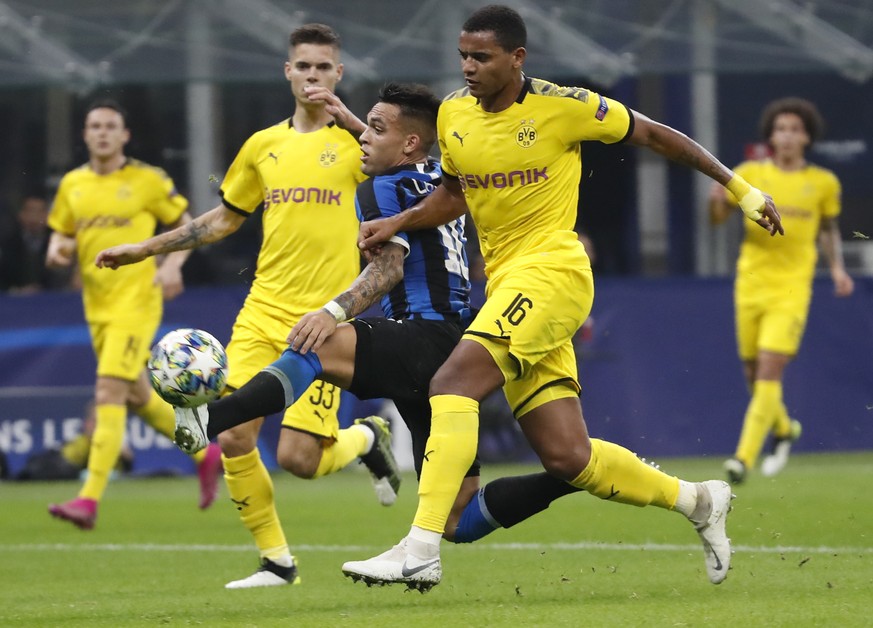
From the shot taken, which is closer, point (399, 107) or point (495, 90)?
point (495, 90)

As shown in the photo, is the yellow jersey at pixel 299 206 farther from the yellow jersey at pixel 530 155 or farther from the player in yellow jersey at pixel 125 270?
the player in yellow jersey at pixel 125 270

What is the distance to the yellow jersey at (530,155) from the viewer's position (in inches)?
256

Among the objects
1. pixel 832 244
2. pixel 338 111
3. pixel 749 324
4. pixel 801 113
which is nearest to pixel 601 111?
pixel 338 111

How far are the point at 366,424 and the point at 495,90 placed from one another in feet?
9.40

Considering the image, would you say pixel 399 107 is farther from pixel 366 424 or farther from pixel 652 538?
pixel 652 538

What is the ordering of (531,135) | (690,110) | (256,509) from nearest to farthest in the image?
(531,135) < (256,509) < (690,110)

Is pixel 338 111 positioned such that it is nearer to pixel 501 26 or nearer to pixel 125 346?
pixel 501 26

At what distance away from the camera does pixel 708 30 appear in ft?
50.4

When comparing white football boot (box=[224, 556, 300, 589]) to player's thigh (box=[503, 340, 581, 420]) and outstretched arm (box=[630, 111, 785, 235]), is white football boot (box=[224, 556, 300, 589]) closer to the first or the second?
player's thigh (box=[503, 340, 581, 420])

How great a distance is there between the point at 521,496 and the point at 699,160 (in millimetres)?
1456

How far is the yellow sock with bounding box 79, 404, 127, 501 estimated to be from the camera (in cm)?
1061

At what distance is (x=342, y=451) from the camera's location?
27.9 feet

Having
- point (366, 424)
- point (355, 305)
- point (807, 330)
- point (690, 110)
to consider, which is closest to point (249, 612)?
point (355, 305)

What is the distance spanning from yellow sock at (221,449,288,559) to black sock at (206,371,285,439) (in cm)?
153
